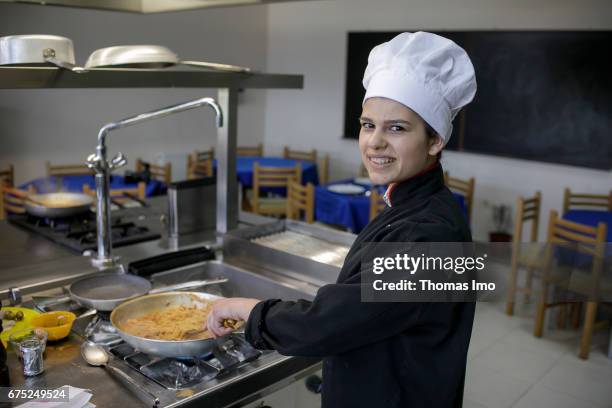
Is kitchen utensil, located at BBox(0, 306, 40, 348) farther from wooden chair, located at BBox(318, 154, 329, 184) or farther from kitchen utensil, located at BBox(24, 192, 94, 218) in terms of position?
wooden chair, located at BBox(318, 154, 329, 184)

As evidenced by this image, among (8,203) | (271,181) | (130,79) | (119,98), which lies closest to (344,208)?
(271,181)

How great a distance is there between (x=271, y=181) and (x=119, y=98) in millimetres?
1554

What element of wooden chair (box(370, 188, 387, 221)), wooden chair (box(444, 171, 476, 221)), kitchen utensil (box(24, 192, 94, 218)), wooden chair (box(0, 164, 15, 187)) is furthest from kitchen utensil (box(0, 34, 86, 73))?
wooden chair (box(0, 164, 15, 187))

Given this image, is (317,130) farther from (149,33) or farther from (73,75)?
(73,75)

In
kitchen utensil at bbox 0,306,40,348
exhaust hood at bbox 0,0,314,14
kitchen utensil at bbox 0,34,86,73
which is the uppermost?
exhaust hood at bbox 0,0,314,14

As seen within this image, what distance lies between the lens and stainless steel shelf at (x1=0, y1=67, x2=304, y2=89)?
1300 millimetres

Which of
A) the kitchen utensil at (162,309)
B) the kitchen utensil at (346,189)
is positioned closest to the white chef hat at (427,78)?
the kitchen utensil at (162,309)

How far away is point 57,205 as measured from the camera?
82.3 inches

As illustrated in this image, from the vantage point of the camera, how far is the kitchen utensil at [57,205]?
2.06m

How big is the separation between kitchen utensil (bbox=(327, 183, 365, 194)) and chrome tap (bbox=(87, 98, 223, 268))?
7.08ft

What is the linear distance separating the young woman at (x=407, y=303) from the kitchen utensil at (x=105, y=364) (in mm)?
248

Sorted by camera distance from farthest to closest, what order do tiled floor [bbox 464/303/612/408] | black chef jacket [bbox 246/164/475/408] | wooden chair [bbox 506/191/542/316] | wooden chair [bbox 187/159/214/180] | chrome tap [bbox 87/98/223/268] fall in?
wooden chair [bbox 187/159/214/180], wooden chair [bbox 506/191/542/316], tiled floor [bbox 464/303/612/408], chrome tap [bbox 87/98/223/268], black chef jacket [bbox 246/164/475/408]

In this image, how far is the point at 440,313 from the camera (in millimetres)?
906

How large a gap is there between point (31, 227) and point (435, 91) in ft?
5.42
